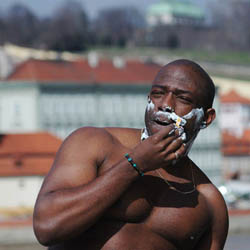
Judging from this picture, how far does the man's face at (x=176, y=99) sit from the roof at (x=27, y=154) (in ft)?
168

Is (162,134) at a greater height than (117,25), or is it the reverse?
(162,134)

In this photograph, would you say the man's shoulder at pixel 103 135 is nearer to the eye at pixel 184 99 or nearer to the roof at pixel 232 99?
the eye at pixel 184 99

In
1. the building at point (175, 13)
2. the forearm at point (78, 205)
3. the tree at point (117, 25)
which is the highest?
the forearm at point (78, 205)

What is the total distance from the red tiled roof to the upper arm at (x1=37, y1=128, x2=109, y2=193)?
73.9 m

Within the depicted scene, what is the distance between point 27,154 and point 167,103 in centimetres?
5468

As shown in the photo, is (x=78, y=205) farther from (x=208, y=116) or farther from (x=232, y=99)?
(x=232, y=99)

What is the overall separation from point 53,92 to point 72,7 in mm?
93616

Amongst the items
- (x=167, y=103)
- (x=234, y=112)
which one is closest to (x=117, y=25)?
(x=234, y=112)

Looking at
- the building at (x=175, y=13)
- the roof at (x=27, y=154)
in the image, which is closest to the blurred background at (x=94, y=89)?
the roof at (x=27, y=154)

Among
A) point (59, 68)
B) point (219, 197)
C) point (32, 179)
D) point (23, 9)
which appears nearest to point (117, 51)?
point (23, 9)

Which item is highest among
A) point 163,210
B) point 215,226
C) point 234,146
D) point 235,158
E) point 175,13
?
point 163,210

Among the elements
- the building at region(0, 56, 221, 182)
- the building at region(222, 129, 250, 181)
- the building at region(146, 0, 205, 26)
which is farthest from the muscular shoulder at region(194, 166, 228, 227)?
the building at region(146, 0, 205, 26)

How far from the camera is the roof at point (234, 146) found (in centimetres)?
8569

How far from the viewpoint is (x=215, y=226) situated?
3.37 m
